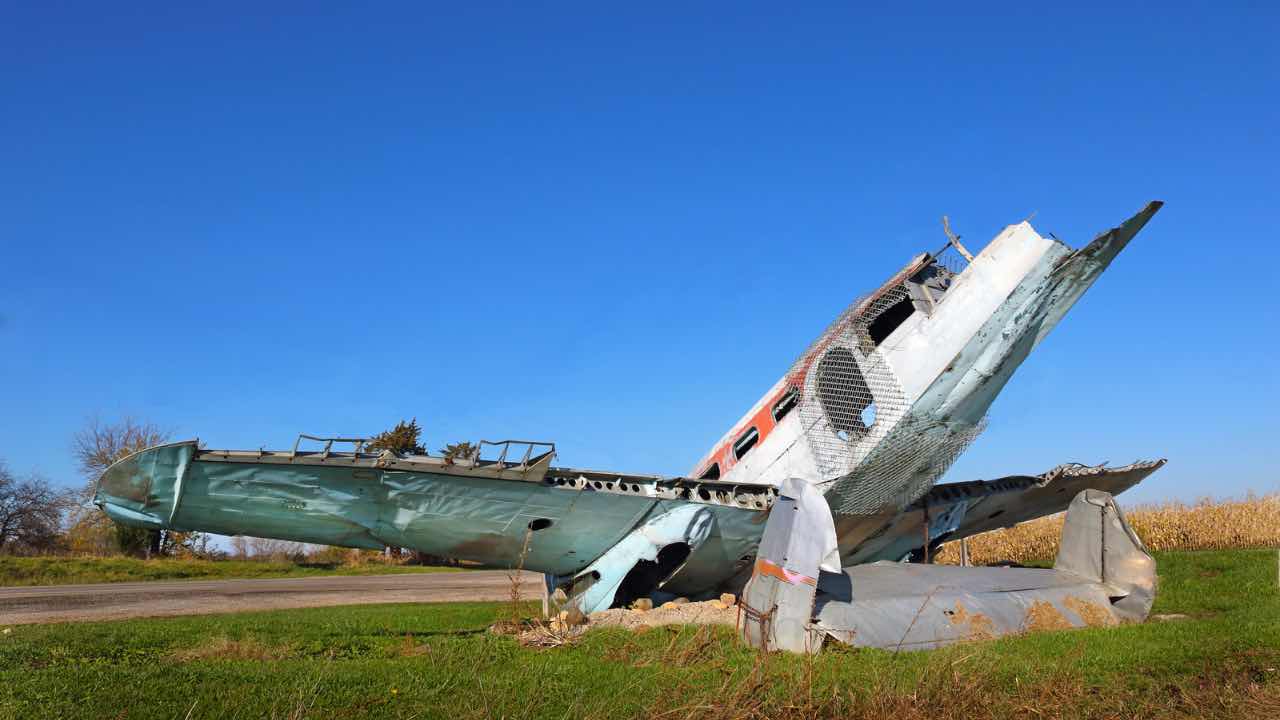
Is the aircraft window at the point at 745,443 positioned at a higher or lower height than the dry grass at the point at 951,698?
higher

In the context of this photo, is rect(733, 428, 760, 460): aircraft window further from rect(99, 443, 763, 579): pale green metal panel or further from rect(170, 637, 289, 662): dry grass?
rect(170, 637, 289, 662): dry grass

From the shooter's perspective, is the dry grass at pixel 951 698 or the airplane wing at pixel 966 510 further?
the airplane wing at pixel 966 510

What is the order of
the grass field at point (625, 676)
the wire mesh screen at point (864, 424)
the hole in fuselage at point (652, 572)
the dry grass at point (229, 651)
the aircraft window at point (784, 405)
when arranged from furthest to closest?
the aircraft window at point (784, 405) → the hole in fuselage at point (652, 572) → the wire mesh screen at point (864, 424) → the dry grass at point (229, 651) → the grass field at point (625, 676)

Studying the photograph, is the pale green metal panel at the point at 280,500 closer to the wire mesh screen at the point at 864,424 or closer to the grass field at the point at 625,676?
the grass field at the point at 625,676

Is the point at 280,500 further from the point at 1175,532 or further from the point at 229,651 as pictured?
the point at 1175,532

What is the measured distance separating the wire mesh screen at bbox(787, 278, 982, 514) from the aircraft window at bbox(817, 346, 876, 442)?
2 centimetres

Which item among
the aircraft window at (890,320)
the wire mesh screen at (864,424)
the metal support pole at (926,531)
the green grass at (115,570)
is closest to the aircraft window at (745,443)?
the wire mesh screen at (864,424)

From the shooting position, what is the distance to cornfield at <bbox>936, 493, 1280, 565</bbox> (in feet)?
91.0

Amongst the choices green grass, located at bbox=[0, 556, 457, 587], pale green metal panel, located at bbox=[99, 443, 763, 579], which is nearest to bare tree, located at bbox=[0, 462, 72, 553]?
green grass, located at bbox=[0, 556, 457, 587]

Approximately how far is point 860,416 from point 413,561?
41364 mm

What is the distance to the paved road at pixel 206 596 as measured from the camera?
17.7 meters

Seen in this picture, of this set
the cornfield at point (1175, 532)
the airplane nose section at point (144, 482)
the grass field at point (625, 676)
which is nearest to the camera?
the grass field at point (625, 676)

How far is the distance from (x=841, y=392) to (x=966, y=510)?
5579 millimetres

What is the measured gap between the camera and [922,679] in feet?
23.4
